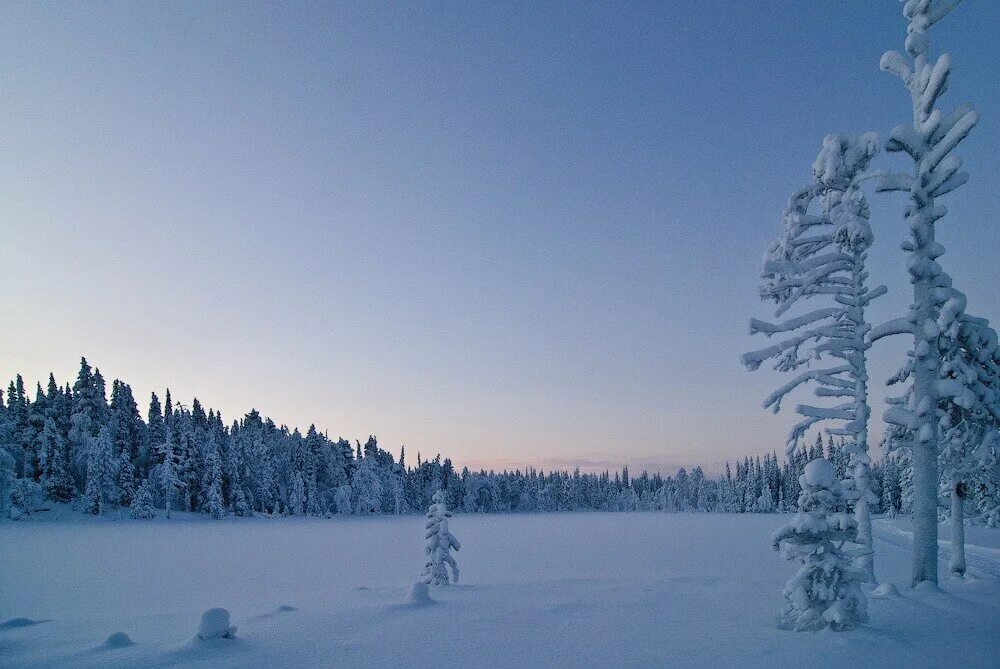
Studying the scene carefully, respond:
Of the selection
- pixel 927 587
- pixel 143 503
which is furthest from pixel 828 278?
pixel 143 503

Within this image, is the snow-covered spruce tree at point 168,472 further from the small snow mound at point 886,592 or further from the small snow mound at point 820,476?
the small snow mound at point 820,476

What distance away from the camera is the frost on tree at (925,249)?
12.9m

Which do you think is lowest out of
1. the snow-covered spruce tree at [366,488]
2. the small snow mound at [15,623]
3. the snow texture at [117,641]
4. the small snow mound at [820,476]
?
the snow-covered spruce tree at [366,488]

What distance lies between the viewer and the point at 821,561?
29.8ft

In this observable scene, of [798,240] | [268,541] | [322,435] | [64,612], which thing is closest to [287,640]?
[64,612]

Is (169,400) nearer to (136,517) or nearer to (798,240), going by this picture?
(136,517)

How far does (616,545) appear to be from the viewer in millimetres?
43906

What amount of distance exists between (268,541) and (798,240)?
4668 cm

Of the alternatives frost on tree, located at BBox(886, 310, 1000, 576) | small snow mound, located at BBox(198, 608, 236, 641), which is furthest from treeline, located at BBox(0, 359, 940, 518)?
small snow mound, located at BBox(198, 608, 236, 641)

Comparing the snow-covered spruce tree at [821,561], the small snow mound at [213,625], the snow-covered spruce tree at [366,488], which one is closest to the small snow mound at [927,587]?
the snow-covered spruce tree at [821,561]

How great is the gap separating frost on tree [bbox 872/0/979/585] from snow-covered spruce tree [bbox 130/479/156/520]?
3099 inches

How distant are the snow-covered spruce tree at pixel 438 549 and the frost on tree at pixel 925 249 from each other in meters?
14.2

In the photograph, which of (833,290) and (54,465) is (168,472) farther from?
(833,290)

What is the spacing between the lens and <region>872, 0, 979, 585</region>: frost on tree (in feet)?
42.4
